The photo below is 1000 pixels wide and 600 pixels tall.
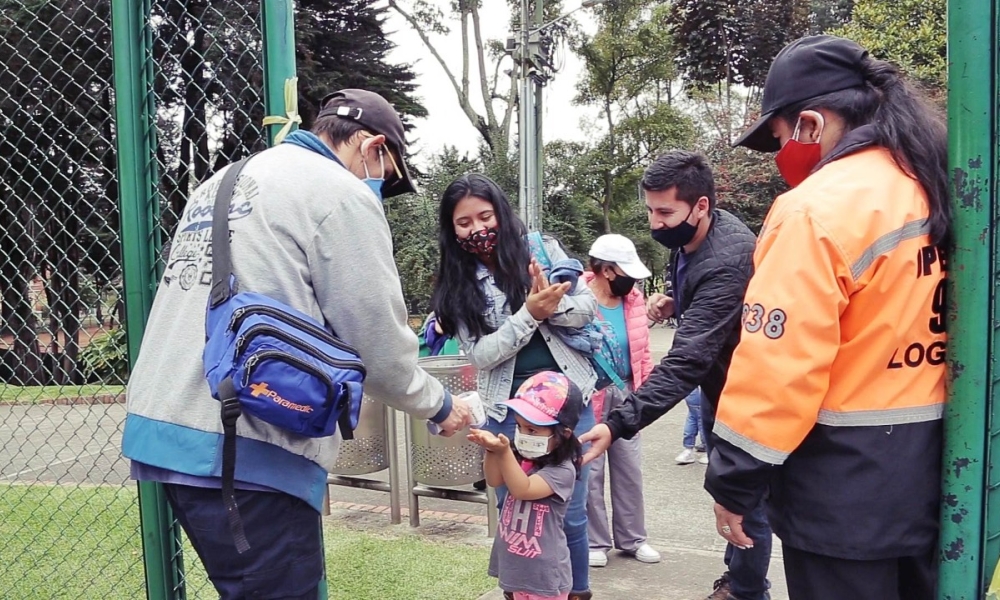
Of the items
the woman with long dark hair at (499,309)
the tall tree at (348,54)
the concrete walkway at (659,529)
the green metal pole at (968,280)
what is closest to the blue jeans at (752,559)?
the concrete walkway at (659,529)

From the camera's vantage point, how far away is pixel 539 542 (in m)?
3.11

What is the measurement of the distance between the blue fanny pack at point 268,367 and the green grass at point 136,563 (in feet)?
7.10

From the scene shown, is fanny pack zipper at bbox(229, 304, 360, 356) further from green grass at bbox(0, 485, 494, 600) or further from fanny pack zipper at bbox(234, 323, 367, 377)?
green grass at bbox(0, 485, 494, 600)

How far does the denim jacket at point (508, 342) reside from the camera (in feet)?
10.8

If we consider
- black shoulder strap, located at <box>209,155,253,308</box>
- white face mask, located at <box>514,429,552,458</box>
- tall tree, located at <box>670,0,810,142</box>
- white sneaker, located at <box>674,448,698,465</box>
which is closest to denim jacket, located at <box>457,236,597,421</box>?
white face mask, located at <box>514,429,552,458</box>

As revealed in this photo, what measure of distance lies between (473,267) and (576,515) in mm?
1099

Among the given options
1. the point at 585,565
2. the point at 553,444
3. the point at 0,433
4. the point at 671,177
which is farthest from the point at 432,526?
the point at 0,433

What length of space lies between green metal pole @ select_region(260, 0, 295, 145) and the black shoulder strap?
558 millimetres

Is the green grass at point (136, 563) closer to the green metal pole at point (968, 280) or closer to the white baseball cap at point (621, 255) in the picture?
the white baseball cap at point (621, 255)

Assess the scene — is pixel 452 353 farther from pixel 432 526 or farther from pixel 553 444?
pixel 553 444

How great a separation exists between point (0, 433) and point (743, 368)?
993 cm

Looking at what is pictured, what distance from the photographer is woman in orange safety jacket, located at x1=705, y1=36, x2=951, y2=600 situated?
6.20 feet

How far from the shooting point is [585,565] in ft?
11.7

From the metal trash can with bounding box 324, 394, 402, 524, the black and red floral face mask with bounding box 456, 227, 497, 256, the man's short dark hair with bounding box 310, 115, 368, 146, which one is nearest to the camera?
the man's short dark hair with bounding box 310, 115, 368, 146
